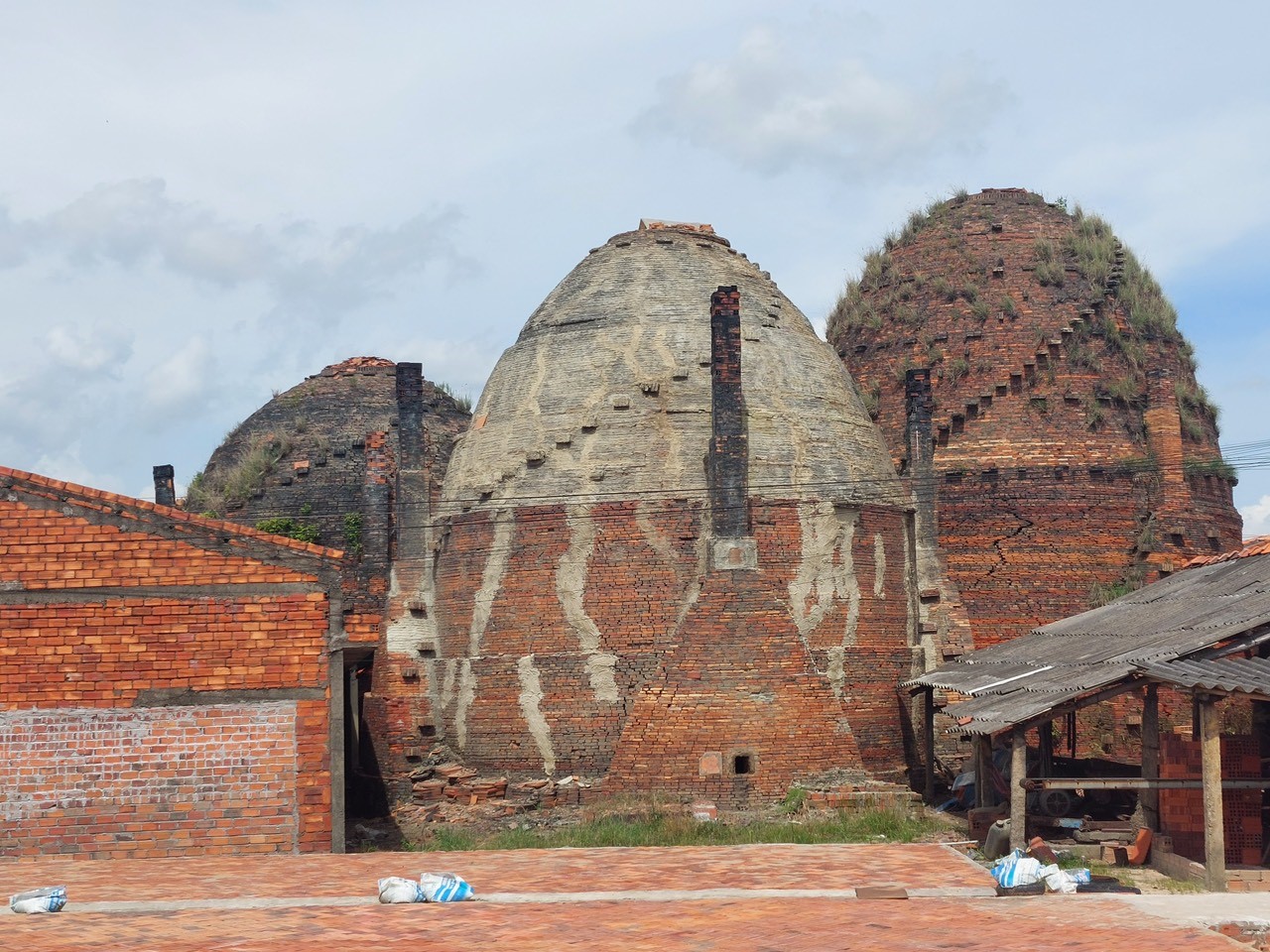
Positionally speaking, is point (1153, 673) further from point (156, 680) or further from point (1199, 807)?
point (156, 680)

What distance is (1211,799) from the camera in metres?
12.4

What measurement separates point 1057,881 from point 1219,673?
3.05 meters

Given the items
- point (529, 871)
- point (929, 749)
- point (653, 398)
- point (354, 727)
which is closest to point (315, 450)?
point (354, 727)

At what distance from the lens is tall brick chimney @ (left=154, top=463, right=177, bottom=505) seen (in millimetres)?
32344

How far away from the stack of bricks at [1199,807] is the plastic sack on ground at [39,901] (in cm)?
994

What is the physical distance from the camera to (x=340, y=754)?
46.0 ft

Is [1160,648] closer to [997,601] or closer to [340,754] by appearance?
[340,754]

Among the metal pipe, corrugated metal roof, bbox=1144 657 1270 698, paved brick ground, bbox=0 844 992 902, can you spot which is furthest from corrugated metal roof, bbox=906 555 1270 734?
paved brick ground, bbox=0 844 992 902

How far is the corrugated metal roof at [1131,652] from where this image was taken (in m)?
13.0

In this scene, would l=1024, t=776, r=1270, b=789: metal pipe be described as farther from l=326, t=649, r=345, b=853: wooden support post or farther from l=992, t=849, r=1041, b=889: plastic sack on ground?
l=326, t=649, r=345, b=853: wooden support post

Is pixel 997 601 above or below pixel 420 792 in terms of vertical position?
above

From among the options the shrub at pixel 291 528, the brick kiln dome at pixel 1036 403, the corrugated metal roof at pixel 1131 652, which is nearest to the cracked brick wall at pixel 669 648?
the corrugated metal roof at pixel 1131 652

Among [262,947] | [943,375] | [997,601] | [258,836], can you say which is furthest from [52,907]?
[943,375]

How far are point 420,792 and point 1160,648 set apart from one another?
1164cm
